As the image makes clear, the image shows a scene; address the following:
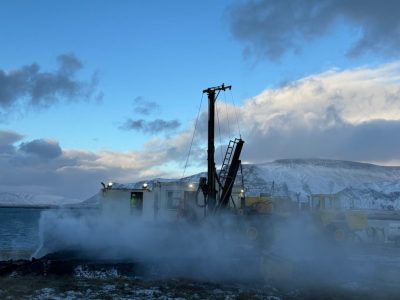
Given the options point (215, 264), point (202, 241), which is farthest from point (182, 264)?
point (202, 241)

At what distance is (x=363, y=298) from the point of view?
15.8 m

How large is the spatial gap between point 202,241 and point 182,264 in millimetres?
4913

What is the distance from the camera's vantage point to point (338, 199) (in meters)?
32.3

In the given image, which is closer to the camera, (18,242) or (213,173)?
(213,173)

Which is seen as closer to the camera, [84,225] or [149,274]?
[149,274]

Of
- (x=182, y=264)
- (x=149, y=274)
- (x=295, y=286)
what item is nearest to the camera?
(x=295, y=286)

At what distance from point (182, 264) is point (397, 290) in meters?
9.41

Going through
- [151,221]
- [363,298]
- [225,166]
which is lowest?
[363,298]

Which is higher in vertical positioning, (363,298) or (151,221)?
(151,221)

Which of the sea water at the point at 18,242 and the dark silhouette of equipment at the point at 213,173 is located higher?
the dark silhouette of equipment at the point at 213,173

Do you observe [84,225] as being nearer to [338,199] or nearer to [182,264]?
[182,264]

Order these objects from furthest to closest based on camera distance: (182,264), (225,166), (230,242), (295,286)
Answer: (225,166)
(230,242)
(182,264)
(295,286)

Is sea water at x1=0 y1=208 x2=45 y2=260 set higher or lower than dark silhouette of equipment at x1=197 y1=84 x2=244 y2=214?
lower

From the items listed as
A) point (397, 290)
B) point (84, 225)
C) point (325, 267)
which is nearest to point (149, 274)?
point (325, 267)
